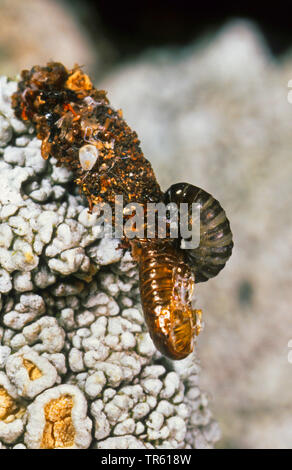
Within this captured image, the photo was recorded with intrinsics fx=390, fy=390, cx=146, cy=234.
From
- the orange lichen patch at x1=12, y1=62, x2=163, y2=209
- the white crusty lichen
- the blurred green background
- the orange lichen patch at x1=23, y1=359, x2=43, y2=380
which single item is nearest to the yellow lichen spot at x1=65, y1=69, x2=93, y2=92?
the orange lichen patch at x1=12, y1=62, x2=163, y2=209

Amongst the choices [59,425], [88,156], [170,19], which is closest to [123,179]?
[88,156]

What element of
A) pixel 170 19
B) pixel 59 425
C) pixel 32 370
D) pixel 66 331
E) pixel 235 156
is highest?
pixel 170 19

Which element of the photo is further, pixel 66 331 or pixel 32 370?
pixel 66 331

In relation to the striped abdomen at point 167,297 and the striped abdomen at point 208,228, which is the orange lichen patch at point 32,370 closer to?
the striped abdomen at point 167,297

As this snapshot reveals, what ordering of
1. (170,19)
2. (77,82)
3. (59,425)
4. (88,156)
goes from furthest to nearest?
(170,19)
(77,82)
(88,156)
(59,425)

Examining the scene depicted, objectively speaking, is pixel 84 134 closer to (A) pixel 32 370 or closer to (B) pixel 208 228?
(B) pixel 208 228
